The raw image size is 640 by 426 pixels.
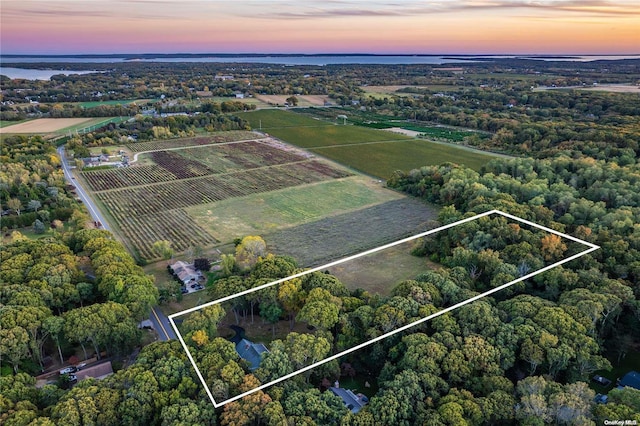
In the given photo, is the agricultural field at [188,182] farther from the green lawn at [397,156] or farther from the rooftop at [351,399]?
the rooftop at [351,399]

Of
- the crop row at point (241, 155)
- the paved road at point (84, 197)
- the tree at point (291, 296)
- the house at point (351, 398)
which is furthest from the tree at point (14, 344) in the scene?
the crop row at point (241, 155)

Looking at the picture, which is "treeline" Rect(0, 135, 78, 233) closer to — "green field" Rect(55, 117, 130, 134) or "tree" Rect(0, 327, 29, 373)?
"tree" Rect(0, 327, 29, 373)

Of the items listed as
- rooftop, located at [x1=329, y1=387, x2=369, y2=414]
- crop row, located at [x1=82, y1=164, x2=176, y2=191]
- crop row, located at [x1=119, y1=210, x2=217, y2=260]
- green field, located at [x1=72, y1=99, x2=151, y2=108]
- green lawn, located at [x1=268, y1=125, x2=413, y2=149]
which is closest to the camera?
rooftop, located at [x1=329, y1=387, x2=369, y2=414]

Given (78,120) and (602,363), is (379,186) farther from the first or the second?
(78,120)

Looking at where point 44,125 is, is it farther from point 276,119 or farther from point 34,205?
point 34,205

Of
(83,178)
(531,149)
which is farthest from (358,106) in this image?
(83,178)

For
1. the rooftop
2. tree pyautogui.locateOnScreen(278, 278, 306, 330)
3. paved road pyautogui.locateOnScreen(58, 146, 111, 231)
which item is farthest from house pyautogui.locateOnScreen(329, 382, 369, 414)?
paved road pyautogui.locateOnScreen(58, 146, 111, 231)
